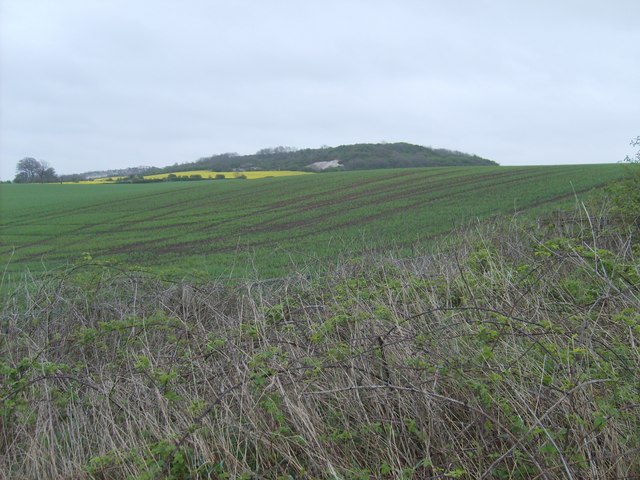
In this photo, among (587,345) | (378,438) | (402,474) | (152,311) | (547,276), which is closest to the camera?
(402,474)

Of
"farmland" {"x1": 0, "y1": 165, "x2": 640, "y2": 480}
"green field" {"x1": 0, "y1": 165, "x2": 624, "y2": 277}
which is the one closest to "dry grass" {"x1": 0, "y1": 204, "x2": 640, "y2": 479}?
"farmland" {"x1": 0, "y1": 165, "x2": 640, "y2": 480}

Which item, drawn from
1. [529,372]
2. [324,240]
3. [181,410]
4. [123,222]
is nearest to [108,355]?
[181,410]

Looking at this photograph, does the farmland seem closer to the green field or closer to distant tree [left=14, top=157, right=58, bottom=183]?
the green field

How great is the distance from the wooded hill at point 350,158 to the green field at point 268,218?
120 ft

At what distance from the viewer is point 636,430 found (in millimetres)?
3266

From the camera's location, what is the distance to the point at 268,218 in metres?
25.2

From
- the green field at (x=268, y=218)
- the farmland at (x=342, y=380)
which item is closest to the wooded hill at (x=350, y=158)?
the green field at (x=268, y=218)

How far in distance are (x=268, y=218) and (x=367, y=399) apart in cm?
2162

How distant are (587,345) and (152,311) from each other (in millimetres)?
5048

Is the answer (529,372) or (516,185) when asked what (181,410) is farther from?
(516,185)

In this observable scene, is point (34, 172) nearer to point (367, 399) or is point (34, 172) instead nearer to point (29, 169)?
point (29, 169)

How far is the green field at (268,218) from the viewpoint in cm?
1594

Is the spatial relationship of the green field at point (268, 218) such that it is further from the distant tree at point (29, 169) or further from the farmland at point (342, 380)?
the distant tree at point (29, 169)

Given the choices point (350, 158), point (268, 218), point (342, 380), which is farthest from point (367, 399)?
point (350, 158)
